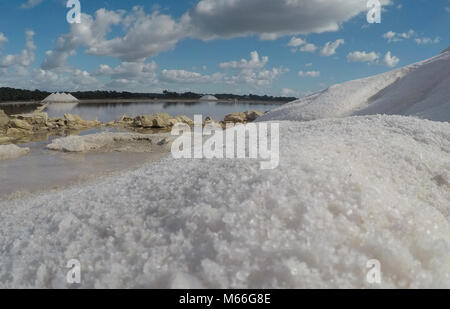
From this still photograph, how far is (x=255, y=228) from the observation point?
1.78m

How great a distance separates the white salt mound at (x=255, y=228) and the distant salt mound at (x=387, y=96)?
13.8 feet

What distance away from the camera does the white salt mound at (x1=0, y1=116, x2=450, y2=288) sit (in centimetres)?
162

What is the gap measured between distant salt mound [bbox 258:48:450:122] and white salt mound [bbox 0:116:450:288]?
4.22 m

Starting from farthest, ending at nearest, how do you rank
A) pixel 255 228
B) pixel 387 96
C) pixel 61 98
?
pixel 61 98
pixel 387 96
pixel 255 228

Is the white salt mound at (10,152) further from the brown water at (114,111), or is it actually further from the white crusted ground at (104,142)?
the brown water at (114,111)

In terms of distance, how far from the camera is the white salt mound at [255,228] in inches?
63.9

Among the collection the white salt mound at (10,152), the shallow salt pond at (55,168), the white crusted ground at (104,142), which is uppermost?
the white crusted ground at (104,142)

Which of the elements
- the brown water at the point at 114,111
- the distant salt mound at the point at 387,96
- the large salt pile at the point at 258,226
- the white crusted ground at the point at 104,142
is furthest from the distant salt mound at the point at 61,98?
the large salt pile at the point at 258,226

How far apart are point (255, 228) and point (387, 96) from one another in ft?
23.3

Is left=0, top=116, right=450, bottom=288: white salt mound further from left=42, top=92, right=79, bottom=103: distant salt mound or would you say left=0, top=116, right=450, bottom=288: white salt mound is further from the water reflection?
left=42, top=92, right=79, bottom=103: distant salt mound

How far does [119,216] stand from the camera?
2.20 meters

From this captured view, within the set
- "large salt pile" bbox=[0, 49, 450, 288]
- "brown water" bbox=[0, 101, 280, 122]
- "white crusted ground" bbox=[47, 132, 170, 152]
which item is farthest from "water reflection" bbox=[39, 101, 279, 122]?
"large salt pile" bbox=[0, 49, 450, 288]

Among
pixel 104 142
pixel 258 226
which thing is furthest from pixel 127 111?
pixel 258 226

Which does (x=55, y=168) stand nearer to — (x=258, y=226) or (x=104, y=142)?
(x=104, y=142)
